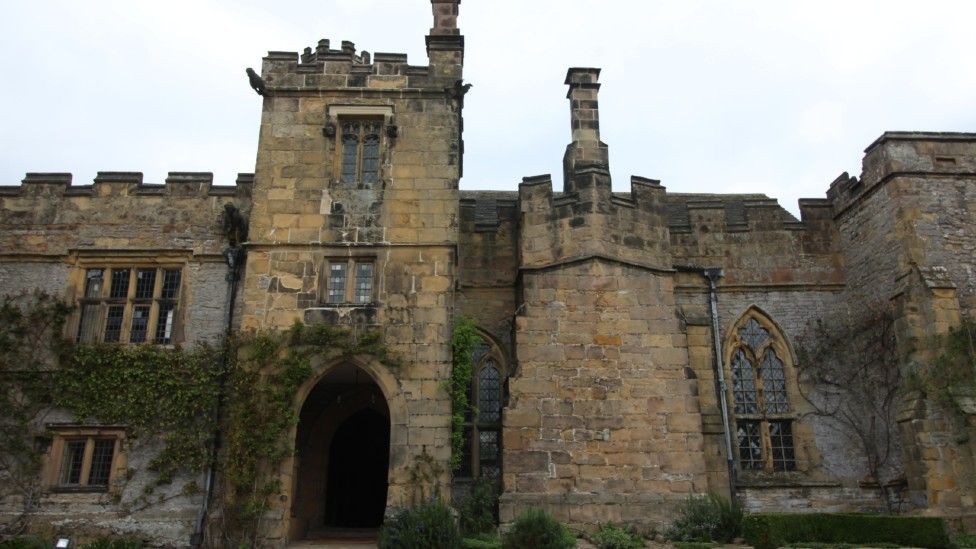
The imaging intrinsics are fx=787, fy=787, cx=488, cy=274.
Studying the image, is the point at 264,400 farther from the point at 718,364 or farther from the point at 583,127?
the point at 718,364

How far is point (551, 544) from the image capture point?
11883 millimetres

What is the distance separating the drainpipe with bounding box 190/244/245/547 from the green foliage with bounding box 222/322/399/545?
17.3 inches

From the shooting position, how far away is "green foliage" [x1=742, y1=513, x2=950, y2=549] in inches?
512

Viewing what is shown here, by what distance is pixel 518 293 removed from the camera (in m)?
16.6

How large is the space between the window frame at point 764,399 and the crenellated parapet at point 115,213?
1097cm

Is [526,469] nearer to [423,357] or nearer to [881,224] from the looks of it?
[423,357]

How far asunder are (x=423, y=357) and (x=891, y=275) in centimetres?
962

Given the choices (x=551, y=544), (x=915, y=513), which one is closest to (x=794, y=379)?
(x=915, y=513)

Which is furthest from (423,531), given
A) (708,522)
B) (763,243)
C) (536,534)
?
(763,243)

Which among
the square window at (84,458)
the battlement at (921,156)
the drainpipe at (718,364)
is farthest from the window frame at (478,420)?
the battlement at (921,156)

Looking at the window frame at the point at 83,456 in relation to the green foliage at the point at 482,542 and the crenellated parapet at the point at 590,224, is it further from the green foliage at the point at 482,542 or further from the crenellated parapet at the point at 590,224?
the crenellated parapet at the point at 590,224

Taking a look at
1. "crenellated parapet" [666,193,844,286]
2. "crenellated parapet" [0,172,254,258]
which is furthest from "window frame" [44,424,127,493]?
"crenellated parapet" [666,193,844,286]

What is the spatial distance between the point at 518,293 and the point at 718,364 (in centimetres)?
455

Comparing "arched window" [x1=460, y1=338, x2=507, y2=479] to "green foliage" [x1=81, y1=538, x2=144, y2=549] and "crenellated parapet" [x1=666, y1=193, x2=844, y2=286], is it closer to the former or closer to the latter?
"crenellated parapet" [x1=666, y1=193, x2=844, y2=286]
